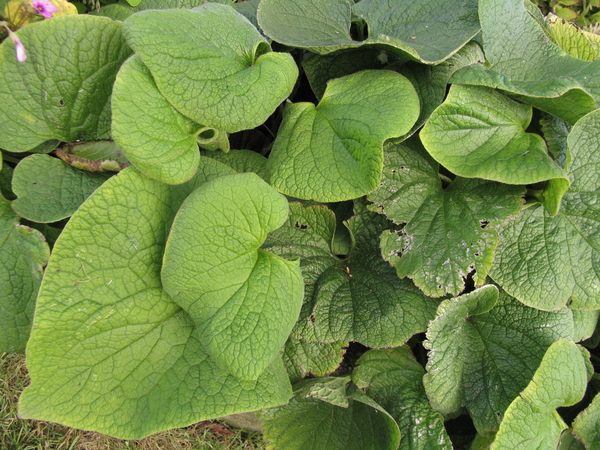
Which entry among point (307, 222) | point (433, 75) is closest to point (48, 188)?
point (307, 222)

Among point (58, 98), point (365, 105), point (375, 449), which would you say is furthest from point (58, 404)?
point (365, 105)

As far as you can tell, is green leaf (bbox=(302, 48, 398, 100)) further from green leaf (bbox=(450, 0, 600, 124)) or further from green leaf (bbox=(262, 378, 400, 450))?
green leaf (bbox=(262, 378, 400, 450))

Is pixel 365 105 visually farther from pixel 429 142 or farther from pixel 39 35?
pixel 39 35

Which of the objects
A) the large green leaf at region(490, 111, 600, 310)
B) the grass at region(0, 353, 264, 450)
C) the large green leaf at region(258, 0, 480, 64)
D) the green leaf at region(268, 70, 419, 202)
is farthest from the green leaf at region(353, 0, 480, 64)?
the grass at region(0, 353, 264, 450)

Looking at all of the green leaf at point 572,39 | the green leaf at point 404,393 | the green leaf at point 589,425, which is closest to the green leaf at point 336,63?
the green leaf at point 572,39

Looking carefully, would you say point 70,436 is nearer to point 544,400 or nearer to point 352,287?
point 352,287

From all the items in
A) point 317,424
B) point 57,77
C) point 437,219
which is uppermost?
point 57,77
